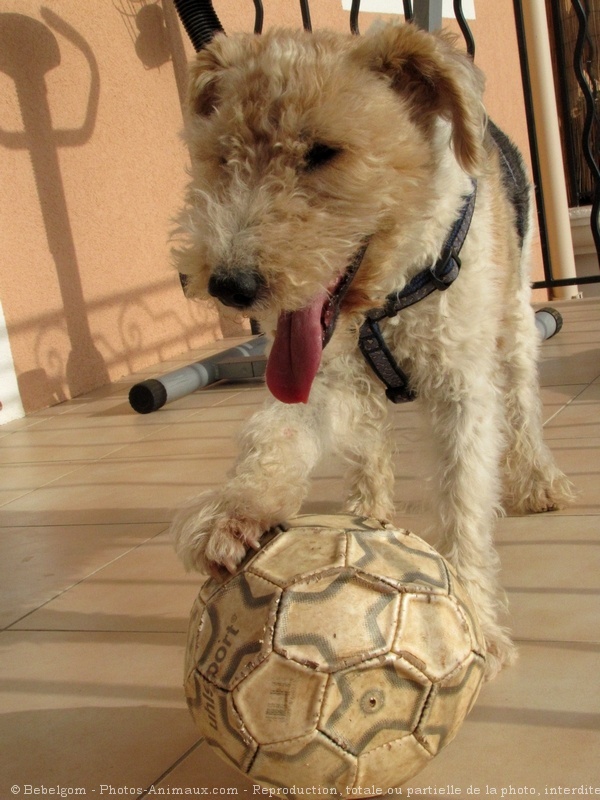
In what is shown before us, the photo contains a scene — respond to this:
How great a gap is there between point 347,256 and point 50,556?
1460 mm

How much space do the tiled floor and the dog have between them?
161 millimetres

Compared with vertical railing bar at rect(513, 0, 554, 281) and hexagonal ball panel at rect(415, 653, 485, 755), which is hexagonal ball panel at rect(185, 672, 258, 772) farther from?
vertical railing bar at rect(513, 0, 554, 281)

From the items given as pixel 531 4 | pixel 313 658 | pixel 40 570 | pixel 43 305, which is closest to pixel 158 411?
pixel 43 305

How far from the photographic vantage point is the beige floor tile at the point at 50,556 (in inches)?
97.1

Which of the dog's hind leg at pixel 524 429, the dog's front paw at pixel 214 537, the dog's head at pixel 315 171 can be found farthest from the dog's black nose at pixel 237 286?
the dog's hind leg at pixel 524 429

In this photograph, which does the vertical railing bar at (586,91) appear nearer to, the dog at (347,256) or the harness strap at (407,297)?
the dog at (347,256)

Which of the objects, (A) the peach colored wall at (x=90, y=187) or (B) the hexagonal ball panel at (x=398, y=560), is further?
(A) the peach colored wall at (x=90, y=187)

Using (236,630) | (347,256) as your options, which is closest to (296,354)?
(347,256)

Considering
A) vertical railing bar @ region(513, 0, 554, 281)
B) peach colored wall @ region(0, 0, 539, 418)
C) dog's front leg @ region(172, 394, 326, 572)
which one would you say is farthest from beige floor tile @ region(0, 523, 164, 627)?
vertical railing bar @ region(513, 0, 554, 281)

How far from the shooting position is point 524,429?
9.51 feet

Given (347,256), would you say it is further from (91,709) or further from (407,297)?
(91,709)

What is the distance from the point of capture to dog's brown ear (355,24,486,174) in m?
1.97

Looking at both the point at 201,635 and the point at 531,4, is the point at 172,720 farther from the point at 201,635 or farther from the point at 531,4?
the point at 531,4

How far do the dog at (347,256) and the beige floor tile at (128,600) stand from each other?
43 cm
